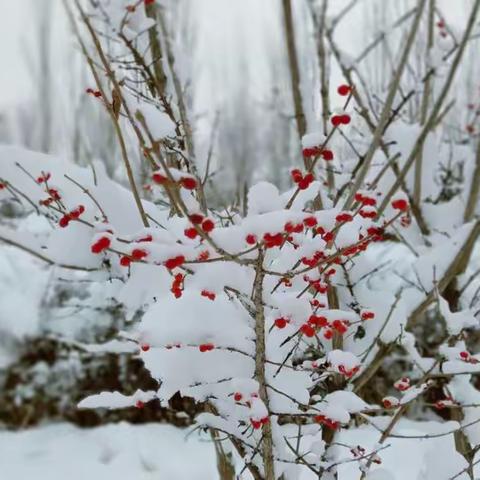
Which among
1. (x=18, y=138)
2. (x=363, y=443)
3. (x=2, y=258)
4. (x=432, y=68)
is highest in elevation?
(x=18, y=138)

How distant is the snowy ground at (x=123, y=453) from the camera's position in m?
3.94

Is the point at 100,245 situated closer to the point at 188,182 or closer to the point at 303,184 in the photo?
the point at 188,182

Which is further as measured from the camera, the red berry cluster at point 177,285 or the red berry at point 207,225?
the red berry cluster at point 177,285

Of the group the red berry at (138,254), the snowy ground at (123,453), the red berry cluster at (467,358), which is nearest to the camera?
the red berry at (138,254)

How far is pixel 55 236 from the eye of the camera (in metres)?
1.33

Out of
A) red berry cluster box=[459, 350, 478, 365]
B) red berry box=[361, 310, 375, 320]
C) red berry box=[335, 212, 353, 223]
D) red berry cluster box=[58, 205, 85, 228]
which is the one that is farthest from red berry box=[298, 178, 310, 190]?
red berry cluster box=[459, 350, 478, 365]

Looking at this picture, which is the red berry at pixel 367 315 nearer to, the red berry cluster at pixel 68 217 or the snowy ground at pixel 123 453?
the red berry cluster at pixel 68 217

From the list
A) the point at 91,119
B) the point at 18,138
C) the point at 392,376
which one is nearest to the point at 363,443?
the point at 392,376

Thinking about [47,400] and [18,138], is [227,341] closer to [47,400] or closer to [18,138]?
[47,400]

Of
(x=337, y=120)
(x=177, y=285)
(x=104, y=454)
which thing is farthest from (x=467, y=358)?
(x=104, y=454)

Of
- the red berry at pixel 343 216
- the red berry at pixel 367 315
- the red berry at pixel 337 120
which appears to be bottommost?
the red berry at pixel 367 315

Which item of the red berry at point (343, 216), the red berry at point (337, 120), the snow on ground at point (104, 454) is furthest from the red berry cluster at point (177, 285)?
the snow on ground at point (104, 454)

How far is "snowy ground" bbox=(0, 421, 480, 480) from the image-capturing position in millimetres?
3939

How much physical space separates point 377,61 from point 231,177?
1120cm
